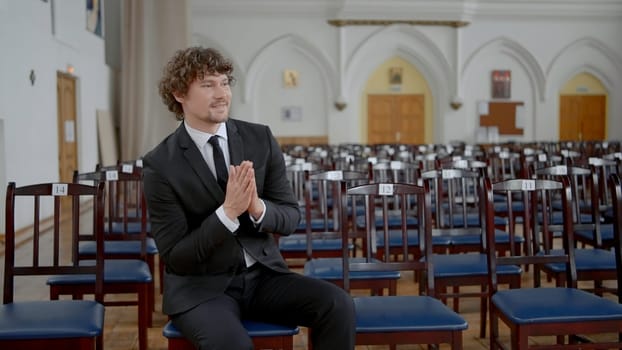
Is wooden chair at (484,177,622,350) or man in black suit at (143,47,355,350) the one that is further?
wooden chair at (484,177,622,350)

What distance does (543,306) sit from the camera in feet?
8.91

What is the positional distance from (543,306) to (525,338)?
0.19 metres

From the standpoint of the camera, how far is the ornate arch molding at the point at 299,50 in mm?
17156

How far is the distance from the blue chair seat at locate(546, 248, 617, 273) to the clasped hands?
194cm

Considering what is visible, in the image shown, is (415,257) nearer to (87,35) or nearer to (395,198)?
(395,198)

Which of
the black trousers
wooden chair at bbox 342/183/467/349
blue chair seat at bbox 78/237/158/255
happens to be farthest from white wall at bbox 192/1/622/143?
the black trousers

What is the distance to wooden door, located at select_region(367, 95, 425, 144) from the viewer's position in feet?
60.3

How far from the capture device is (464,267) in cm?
347

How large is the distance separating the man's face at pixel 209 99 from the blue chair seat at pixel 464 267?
1612 mm

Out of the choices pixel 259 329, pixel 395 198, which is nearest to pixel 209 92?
pixel 259 329

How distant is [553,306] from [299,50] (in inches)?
602

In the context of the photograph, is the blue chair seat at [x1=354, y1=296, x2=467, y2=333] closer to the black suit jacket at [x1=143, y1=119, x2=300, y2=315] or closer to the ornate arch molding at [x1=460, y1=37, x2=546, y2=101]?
the black suit jacket at [x1=143, y1=119, x2=300, y2=315]

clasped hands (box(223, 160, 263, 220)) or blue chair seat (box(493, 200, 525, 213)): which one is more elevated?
clasped hands (box(223, 160, 263, 220))

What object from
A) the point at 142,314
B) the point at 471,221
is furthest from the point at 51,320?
the point at 471,221
